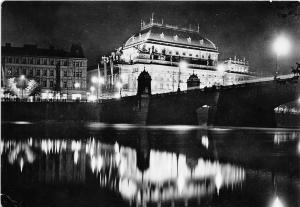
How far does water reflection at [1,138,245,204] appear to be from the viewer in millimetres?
9117

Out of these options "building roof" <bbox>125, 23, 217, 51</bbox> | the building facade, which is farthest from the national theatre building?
the building facade

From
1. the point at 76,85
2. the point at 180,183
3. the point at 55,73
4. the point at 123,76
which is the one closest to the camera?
the point at 180,183

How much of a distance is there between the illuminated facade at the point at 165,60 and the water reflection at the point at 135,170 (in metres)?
43.6

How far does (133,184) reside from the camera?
31.9 ft

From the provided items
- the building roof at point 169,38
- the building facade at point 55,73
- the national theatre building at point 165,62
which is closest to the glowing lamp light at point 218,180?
the building facade at point 55,73

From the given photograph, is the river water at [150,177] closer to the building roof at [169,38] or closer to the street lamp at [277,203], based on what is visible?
the street lamp at [277,203]

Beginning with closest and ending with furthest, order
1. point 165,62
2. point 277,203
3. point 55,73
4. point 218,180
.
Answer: point 277,203 < point 218,180 < point 55,73 < point 165,62

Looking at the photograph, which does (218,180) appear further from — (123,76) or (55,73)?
(123,76)

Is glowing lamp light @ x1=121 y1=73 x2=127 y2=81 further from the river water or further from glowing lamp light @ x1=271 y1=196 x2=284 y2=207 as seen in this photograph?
glowing lamp light @ x1=271 y1=196 x2=284 y2=207

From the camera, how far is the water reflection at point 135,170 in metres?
9.12

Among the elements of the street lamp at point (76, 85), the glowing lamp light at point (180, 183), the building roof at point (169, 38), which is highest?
the building roof at point (169, 38)

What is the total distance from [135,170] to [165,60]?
55117 millimetres

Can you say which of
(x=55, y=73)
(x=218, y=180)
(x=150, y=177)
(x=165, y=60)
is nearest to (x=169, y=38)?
(x=165, y=60)

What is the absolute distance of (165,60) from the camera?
6612 centimetres
